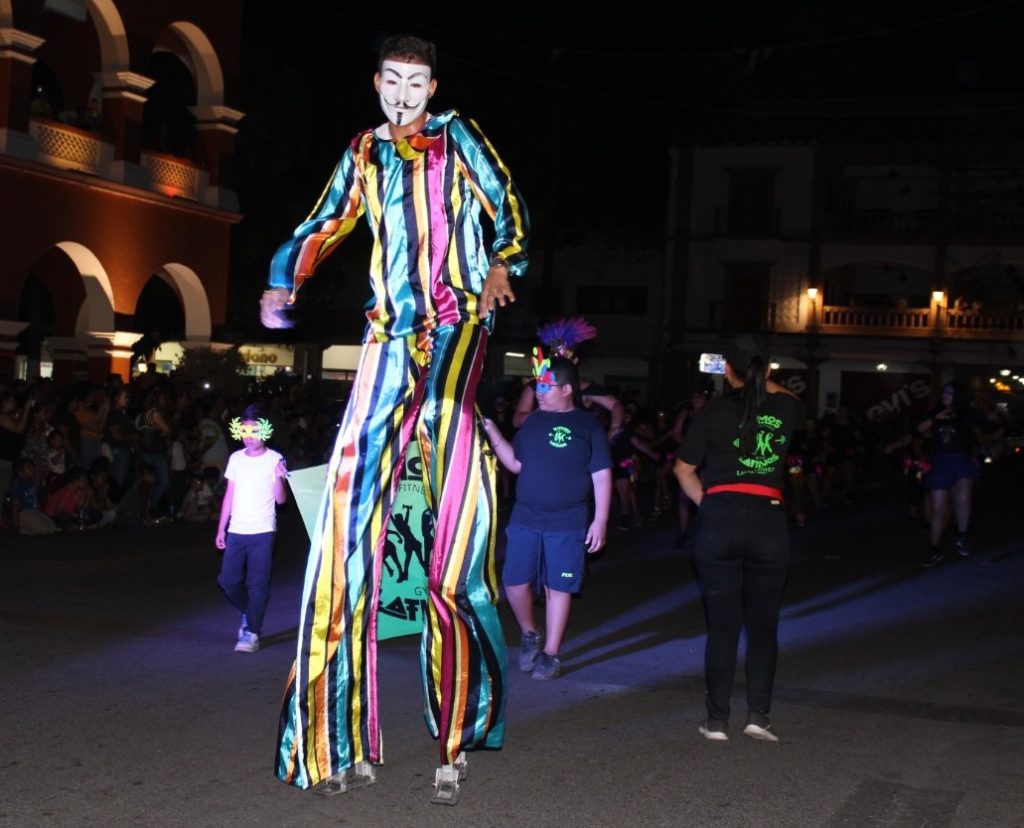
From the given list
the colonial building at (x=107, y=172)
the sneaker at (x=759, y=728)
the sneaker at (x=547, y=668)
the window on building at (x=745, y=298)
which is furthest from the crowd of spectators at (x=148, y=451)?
the window on building at (x=745, y=298)

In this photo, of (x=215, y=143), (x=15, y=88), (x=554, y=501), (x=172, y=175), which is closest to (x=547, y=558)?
(x=554, y=501)

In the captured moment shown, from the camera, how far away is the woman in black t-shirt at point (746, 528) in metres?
5.80

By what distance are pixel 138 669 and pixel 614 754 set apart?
2720mm

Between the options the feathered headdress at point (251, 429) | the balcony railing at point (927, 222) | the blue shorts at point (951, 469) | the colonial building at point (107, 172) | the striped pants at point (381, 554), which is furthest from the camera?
the balcony railing at point (927, 222)

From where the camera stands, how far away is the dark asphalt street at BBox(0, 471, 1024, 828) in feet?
15.1

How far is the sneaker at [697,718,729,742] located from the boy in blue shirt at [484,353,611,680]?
1.61 m

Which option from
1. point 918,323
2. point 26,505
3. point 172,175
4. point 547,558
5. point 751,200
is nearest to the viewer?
point 547,558

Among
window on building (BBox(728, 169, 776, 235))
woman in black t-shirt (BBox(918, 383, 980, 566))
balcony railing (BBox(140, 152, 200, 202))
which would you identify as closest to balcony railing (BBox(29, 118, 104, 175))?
balcony railing (BBox(140, 152, 200, 202))

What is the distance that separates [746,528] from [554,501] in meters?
1.72

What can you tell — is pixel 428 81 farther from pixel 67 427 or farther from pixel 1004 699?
pixel 67 427

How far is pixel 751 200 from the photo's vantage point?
135 feet

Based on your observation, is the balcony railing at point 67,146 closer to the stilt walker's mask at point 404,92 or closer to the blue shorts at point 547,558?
the blue shorts at point 547,558

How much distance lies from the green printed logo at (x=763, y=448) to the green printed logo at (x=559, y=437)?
1639mm

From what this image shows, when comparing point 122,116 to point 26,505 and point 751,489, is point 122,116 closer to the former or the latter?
point 26,505
